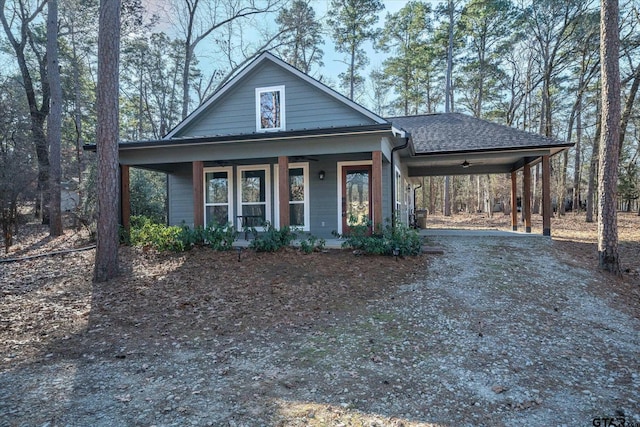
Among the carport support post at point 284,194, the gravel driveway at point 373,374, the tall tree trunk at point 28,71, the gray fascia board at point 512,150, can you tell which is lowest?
the gravel driveway at point 373,374

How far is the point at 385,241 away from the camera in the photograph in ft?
26.3

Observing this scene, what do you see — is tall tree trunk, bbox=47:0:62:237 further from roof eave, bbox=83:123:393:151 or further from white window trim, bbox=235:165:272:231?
white window trim, bbox=235:165:272:231

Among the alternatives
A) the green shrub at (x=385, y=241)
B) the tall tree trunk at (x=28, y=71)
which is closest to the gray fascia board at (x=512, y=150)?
the green shrub at (x=385, y=241)

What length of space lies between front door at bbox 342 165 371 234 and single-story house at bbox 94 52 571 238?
1.2 inches

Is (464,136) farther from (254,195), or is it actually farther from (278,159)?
(254,195)

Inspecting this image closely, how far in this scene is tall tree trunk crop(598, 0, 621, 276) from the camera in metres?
6.98

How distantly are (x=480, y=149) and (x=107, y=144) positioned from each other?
32.0 ft

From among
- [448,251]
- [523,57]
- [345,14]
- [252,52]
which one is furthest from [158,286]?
[523,57]

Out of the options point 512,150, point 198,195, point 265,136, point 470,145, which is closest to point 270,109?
point 265,136

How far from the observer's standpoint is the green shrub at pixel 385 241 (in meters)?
7.93

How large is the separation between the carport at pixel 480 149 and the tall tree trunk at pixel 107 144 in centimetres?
716

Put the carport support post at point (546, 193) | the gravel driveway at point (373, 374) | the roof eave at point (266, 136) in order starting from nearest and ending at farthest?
the gravel driveway at point (373, 374) → the roof eave at point (266, 136) → the carport support post at point (546, 193)

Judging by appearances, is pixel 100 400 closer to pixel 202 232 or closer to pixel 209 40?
pixel 202 232

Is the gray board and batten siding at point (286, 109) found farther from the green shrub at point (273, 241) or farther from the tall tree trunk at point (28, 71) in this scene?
the tall tree trunk at point (28, 71)
